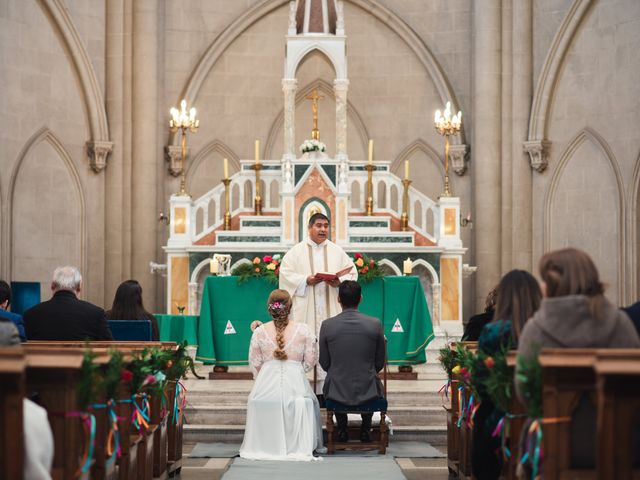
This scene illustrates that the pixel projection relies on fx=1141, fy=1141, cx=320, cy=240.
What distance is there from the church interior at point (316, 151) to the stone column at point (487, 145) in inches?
1.2

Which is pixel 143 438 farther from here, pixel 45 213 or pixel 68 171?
pixel 68 171

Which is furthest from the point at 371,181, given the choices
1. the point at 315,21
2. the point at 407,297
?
the point at 407,297

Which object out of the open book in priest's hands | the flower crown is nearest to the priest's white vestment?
the open book in priest's hands

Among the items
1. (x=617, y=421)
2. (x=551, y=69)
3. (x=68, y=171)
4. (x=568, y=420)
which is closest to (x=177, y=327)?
(x=68, y=171)

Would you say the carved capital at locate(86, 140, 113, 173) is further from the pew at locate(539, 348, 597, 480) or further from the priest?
the pew at locate(539, 348, 597, 480)

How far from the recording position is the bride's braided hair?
336 inches

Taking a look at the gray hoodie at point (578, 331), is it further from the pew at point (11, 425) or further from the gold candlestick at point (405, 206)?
the gold candlestick at point (405, 206)

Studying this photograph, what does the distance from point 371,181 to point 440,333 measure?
7.89ft

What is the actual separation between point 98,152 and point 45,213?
1.21 m

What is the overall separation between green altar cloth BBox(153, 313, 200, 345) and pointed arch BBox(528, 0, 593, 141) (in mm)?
6892

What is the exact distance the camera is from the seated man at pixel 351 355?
8547mm

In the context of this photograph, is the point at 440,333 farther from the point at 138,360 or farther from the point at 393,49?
the point at 138,360

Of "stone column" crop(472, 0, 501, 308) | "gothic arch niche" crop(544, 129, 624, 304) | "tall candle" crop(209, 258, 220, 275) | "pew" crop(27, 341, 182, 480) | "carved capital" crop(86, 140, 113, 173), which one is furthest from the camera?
"stone column" crop(472, 0, 501, 308)

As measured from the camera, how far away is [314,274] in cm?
1090
